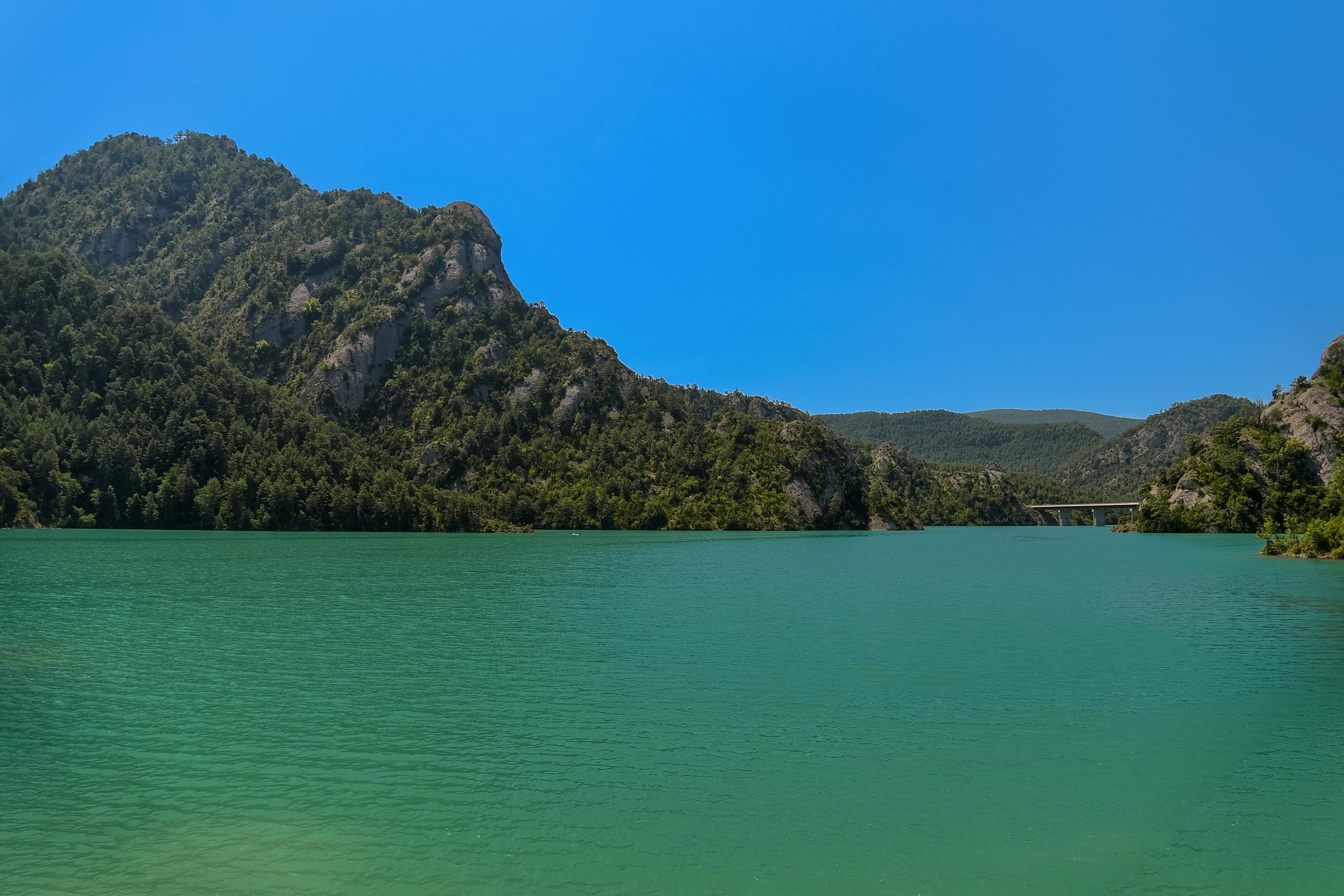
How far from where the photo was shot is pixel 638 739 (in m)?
20.5

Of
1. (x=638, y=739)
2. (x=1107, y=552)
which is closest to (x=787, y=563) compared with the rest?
(x=1107, y=552)

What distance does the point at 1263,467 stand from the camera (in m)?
155

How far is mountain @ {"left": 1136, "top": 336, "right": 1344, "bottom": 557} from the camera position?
146625 millimetres

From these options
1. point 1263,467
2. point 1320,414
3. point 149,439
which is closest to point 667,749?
point 149,439

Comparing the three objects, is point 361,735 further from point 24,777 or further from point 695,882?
point 695,882

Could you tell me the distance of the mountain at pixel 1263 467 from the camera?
147 m

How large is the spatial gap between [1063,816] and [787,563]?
230ft

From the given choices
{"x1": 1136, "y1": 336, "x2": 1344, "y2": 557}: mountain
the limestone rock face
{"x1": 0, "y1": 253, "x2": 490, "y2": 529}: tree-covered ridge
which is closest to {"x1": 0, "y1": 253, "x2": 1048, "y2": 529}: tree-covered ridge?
{"x1": 0, "y1": 253, "x2": 490, "y2": 529}: tree-covered ridge

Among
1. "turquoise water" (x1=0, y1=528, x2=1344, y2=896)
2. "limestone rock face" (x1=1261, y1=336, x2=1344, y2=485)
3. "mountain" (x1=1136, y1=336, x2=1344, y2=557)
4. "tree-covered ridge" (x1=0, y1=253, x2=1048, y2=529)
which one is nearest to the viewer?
"turquoise water" (x1=0, y1=528, x2=1344, y2=896)

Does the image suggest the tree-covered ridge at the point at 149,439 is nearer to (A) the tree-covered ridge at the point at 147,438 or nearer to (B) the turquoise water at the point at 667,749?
(A) the tree-covered ridge at the point at 147,438

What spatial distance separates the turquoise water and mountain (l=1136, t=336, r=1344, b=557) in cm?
12537

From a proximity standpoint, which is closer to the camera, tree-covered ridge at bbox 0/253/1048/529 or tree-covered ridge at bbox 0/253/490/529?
tree-covered ridge at bbox 0/253/490/529

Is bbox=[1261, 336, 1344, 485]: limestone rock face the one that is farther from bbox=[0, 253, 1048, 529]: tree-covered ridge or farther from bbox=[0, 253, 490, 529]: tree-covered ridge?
bbox=[0, 253, 490, 529]: tree-covered ridge

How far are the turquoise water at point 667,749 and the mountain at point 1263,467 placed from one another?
4936 inches
